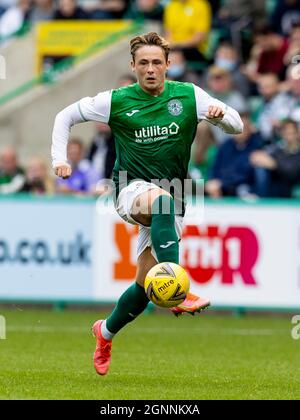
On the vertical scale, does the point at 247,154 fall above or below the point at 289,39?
below

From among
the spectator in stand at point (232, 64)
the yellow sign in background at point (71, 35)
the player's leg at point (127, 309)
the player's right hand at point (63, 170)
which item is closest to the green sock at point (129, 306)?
the player's leg at point (127, 309)

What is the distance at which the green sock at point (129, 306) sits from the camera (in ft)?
31.6

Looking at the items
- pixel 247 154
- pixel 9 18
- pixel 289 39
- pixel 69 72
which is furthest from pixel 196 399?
pixel 9 18

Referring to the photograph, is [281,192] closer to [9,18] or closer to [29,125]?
[29,125]

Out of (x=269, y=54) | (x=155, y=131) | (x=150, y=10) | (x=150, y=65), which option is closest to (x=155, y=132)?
(x=155, y=131)

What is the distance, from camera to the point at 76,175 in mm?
17156

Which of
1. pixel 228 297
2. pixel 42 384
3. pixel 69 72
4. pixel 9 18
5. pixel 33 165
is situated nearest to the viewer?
pixel 42 384

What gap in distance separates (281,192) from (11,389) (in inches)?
327

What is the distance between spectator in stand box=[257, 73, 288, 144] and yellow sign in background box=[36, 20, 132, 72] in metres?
3.68

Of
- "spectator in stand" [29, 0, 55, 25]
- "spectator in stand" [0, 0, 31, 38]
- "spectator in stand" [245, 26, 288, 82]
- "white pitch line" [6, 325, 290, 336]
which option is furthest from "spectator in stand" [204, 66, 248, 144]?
"spectator in stand" [0, 0, 31, 38]

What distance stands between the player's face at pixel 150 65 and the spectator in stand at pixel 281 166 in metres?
6.79

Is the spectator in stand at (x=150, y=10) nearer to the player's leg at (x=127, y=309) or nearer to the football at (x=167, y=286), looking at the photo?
the player's leg at (x=127, y=309)

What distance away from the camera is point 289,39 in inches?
747
